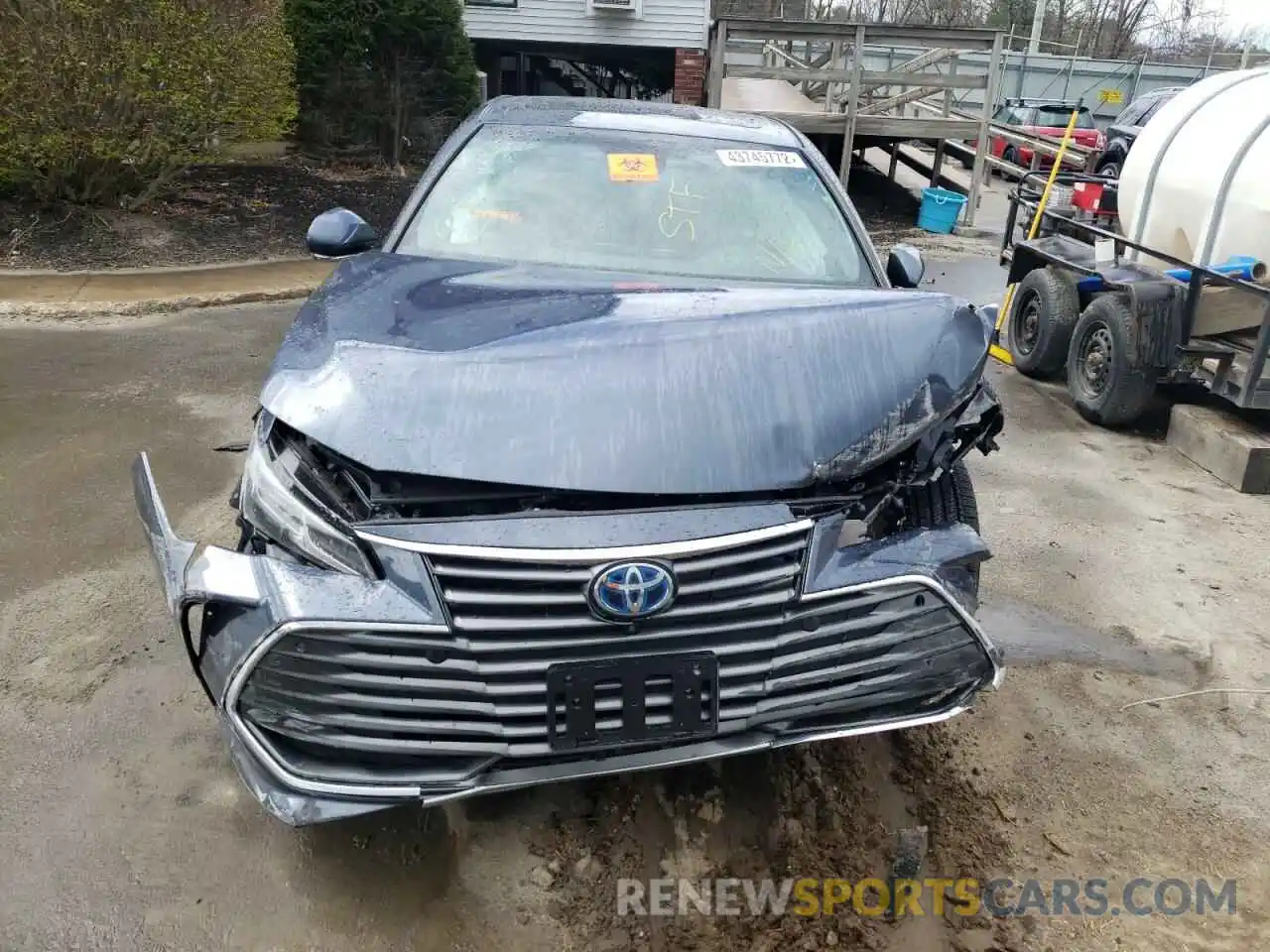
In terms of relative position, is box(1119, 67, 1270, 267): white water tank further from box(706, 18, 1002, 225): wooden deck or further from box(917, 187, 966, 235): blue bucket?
box(917, 187, 966, 235): blue bucket

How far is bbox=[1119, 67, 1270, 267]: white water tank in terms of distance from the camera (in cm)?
599

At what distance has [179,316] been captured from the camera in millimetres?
7656

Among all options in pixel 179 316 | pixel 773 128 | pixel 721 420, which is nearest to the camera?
pixel 721 420

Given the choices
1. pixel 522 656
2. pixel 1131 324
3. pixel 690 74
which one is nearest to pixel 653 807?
pixel 522 656

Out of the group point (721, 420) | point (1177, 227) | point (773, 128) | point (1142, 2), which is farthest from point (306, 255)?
point (1142, 2)

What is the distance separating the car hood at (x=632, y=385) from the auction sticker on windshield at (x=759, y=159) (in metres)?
1.26

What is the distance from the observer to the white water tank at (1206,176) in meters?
5.99

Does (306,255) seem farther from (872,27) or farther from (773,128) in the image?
(872,27)

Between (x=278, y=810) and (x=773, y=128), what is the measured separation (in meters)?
3.50

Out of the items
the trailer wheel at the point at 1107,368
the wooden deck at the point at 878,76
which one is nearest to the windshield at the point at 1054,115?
the wooden deck at the point at 878,76

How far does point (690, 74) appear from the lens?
52.0 feet

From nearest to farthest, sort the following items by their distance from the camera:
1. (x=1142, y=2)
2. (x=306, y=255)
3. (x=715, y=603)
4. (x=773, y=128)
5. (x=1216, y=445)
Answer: (x=715, y=603) < (x=773, y=128) < (x=1216, y=445) < (x=306, y=255) < (x=1142, y=2)

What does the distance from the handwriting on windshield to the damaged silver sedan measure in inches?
35.3

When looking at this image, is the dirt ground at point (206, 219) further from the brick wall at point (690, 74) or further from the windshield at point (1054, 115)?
the windshield at point (1054, 115)
